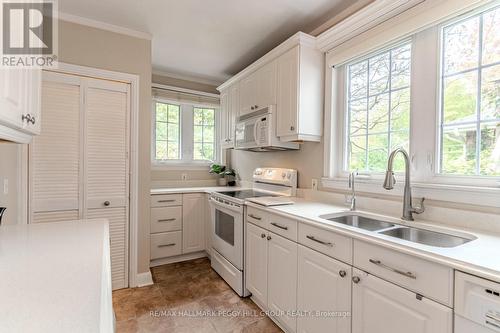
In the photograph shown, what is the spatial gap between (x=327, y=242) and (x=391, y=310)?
1.39ft

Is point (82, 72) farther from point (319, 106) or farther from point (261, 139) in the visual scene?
point (319, 106)

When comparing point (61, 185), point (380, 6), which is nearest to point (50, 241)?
point (61, 185)

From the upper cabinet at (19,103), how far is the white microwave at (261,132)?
5.72 feet

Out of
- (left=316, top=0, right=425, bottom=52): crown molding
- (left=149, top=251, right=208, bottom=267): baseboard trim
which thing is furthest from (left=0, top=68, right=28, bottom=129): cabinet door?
(left=149, top=251, right=208, bottom=267): baseboard trim

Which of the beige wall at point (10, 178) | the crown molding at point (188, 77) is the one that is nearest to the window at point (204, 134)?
the crown molding at point (188, 77)

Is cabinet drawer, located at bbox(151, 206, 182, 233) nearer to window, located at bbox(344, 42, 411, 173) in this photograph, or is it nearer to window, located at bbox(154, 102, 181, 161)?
window, located at bbox(154, 102, 181, 161)

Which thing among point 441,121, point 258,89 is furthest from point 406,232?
point 258,89

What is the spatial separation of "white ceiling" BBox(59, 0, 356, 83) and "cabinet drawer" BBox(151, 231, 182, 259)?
86.5 inches

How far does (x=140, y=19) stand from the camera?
2256mm

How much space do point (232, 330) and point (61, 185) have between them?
6.30 feet

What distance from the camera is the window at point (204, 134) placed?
3.82 m

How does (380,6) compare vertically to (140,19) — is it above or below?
below

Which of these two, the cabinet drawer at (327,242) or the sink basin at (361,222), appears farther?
the sink basin at (361,222)

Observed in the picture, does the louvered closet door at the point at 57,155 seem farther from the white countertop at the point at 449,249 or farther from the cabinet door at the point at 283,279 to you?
the white countertop at the point at 449,249
